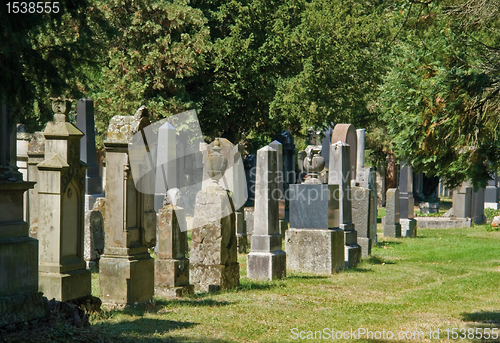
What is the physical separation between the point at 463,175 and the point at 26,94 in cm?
964

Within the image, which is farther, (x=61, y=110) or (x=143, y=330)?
(x=61, y=110)

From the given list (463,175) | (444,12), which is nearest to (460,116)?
(444,12)

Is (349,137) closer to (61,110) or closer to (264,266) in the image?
(264,266)

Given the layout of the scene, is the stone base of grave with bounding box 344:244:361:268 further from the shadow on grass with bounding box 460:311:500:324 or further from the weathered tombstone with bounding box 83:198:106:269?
the weathered tombstone with bounding box 83:198:106:269

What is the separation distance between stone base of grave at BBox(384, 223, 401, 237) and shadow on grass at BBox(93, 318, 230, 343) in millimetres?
13724

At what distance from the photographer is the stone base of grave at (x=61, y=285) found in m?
7.14

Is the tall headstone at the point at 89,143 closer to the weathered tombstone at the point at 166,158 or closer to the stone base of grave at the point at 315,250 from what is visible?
the weathered tombstone at the point at 166,158

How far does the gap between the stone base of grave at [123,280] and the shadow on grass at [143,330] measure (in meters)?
0.67

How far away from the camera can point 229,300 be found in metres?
9.05

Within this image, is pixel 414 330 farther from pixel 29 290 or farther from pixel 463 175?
pixel 463 175

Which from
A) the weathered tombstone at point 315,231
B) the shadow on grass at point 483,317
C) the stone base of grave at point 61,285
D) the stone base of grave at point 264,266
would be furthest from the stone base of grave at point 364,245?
the stone base of grave at point 61,285

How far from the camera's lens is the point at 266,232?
11430 millimetres

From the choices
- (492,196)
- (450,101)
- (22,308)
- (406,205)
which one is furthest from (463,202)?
(22,308)

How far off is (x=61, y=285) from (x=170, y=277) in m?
2.12
